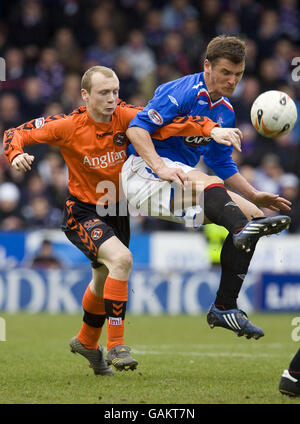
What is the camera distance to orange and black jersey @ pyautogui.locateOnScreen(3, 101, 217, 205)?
658 cm

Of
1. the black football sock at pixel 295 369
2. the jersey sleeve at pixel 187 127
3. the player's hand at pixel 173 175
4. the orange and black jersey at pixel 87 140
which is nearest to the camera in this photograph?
the black football sock at pixel 295 369

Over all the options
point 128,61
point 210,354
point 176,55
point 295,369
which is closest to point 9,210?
point 128,61

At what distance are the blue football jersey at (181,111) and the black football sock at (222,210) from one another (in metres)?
0.60

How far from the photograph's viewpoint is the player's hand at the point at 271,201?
6.46 m

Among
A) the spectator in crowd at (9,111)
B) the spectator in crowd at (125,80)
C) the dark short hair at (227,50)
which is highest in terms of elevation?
the spectator in crowd at (125,80)

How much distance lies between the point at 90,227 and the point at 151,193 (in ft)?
1.95

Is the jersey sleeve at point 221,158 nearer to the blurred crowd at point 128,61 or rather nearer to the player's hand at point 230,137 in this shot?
the player's hand at point 230,137

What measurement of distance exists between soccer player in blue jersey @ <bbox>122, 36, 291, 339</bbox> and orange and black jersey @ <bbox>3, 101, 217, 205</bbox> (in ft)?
0.45

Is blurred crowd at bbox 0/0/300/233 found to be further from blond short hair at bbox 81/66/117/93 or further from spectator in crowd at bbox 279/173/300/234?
blond short hair at bbox 81/66/117/93

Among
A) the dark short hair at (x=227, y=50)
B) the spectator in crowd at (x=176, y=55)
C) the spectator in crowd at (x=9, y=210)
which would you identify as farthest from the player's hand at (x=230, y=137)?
the spectator in crowd at (x=176, y=55)

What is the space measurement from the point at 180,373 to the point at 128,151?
1987 millimetres

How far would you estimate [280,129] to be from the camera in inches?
241

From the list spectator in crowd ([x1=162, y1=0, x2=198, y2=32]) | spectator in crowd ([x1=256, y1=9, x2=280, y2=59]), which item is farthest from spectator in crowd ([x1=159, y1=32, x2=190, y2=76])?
spectator in crowd ([x1=256, y1=9, x2=280, y2=59])
